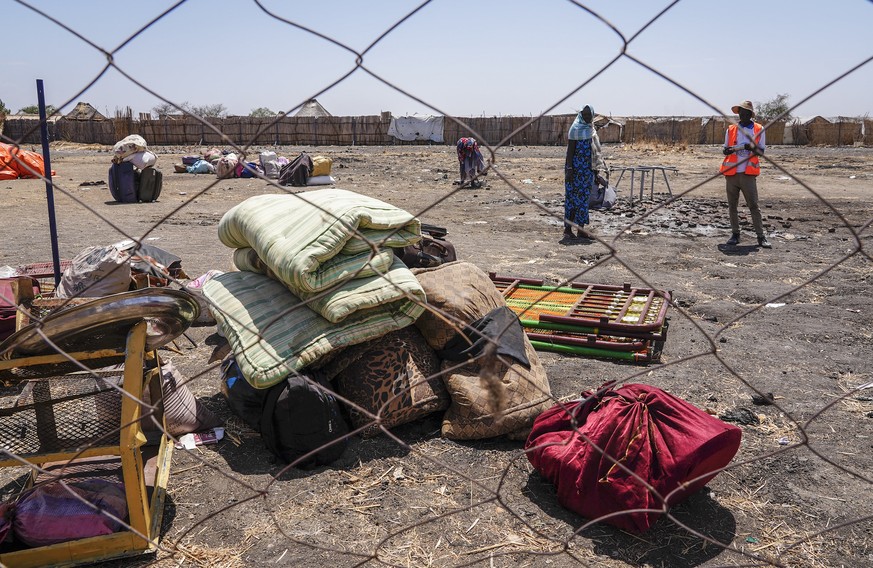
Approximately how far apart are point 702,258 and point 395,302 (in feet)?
16.2

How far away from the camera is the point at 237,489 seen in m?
2.80

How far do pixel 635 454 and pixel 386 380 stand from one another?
1.19 m

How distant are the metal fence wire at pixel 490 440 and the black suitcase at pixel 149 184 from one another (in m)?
6.89

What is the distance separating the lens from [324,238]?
3031 mm

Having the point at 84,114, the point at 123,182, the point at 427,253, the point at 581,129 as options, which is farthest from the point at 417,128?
the point at 427,253

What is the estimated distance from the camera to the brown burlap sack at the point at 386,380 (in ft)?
10.3

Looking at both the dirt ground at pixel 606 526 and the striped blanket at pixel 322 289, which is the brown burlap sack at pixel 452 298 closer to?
the striped blanket at pixel 322 289

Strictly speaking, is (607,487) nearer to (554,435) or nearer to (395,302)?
(554,435)

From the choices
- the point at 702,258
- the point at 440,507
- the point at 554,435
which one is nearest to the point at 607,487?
the point at 554,435

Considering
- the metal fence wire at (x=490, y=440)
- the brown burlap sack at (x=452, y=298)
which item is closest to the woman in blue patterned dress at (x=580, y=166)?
the metal fence wire at (x=490, y=440)

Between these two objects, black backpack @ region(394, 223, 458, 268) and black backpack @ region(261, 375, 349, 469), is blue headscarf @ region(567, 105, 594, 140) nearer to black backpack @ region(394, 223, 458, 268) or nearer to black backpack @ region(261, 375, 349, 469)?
black backpack @ region(394, 223, 458, 268)

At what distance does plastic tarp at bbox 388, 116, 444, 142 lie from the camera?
3147 cm

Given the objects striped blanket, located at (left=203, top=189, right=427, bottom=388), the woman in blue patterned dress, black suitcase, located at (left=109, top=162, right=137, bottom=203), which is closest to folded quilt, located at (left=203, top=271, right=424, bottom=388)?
striped blanket, located at (left=203, top=189, right=427, bottom=388)

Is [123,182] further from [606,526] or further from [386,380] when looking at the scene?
[606,526]
